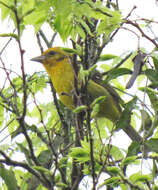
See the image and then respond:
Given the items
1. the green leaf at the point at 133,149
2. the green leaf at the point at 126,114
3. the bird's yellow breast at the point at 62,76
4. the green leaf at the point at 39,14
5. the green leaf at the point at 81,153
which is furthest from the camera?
the bird's yellow breast at the point at 62,76

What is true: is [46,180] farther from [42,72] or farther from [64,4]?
[42,72]

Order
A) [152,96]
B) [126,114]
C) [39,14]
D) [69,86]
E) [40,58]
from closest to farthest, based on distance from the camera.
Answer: [39,14] → [152,96] → [126,114] → [69,86] → [40,58]

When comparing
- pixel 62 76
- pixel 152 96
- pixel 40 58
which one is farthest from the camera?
pixel 40 58

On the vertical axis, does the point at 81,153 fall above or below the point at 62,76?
below

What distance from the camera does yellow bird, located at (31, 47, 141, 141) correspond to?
5.09 m

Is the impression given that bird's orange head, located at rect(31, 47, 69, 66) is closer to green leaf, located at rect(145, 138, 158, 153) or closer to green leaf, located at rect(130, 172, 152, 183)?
green leaf, located at rect(145, 138, 158, 153)

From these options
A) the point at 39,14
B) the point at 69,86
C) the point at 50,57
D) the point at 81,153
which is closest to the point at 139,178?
the point at 81,153

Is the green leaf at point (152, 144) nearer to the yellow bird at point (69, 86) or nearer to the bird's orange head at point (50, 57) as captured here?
the yellow bird at point (69, 86)

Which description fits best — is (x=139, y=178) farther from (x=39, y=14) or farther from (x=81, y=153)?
(x=39, y=14)

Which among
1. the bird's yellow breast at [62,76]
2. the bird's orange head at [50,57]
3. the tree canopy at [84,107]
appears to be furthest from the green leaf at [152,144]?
the bird's orange head at [50,57]

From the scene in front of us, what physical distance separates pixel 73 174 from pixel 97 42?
1105 mm

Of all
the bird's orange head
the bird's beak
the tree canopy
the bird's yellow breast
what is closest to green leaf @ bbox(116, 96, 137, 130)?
the tree canopy

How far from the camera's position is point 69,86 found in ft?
16.5

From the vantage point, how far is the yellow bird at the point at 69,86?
5.09 meters
